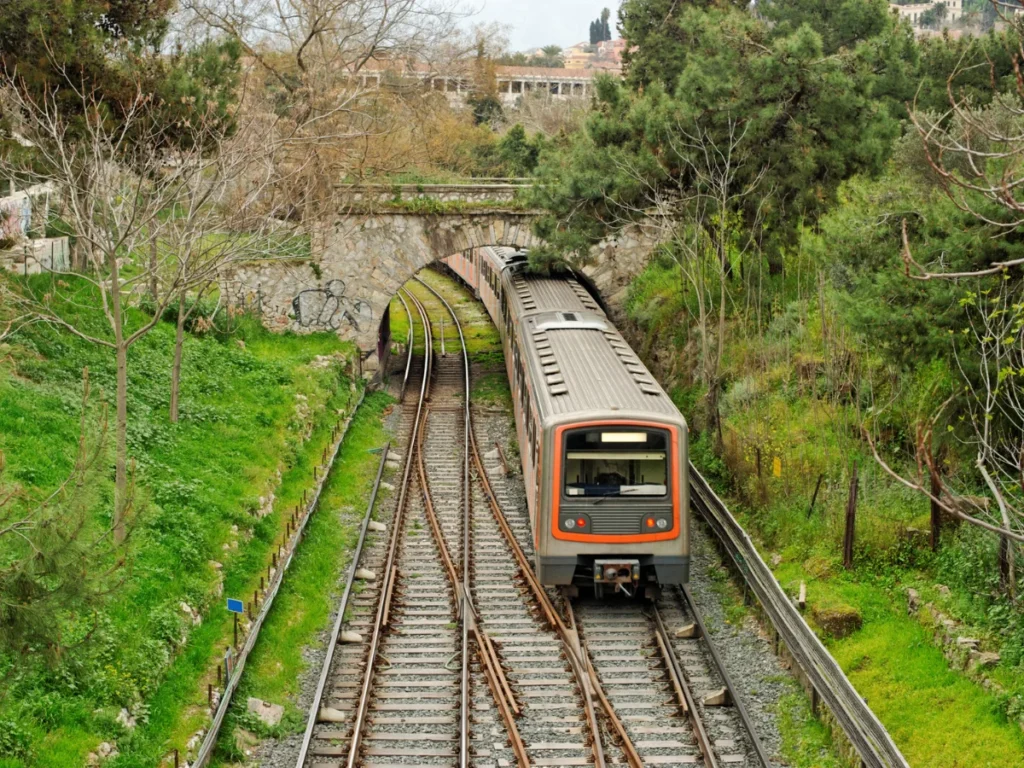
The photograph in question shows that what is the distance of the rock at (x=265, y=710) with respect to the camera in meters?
12.5

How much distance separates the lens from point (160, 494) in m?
16.2

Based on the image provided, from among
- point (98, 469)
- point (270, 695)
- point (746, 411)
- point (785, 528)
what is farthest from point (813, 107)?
point (98, 469)

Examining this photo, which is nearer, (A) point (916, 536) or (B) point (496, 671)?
(B) point (496, 671)

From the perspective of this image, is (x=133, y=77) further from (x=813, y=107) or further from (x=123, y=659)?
(x=813, y=107)

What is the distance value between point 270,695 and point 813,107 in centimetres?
1557

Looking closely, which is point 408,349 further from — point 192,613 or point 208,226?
point 192,613

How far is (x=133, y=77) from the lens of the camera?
61.9 feet

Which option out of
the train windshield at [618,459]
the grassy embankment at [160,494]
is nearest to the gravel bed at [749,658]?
the train windshield at [618,459]

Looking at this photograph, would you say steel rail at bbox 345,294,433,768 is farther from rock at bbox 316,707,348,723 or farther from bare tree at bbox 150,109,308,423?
bare tree at bbox 150,109,308,423

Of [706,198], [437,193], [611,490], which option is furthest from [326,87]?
[611,490]

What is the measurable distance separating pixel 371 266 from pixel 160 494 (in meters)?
13.6

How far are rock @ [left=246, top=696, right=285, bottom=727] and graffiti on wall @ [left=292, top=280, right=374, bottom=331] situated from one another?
17.2 m

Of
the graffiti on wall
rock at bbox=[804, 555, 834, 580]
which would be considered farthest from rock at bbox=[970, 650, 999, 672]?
the graffiti on wall

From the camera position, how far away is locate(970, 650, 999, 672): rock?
11852 mm
